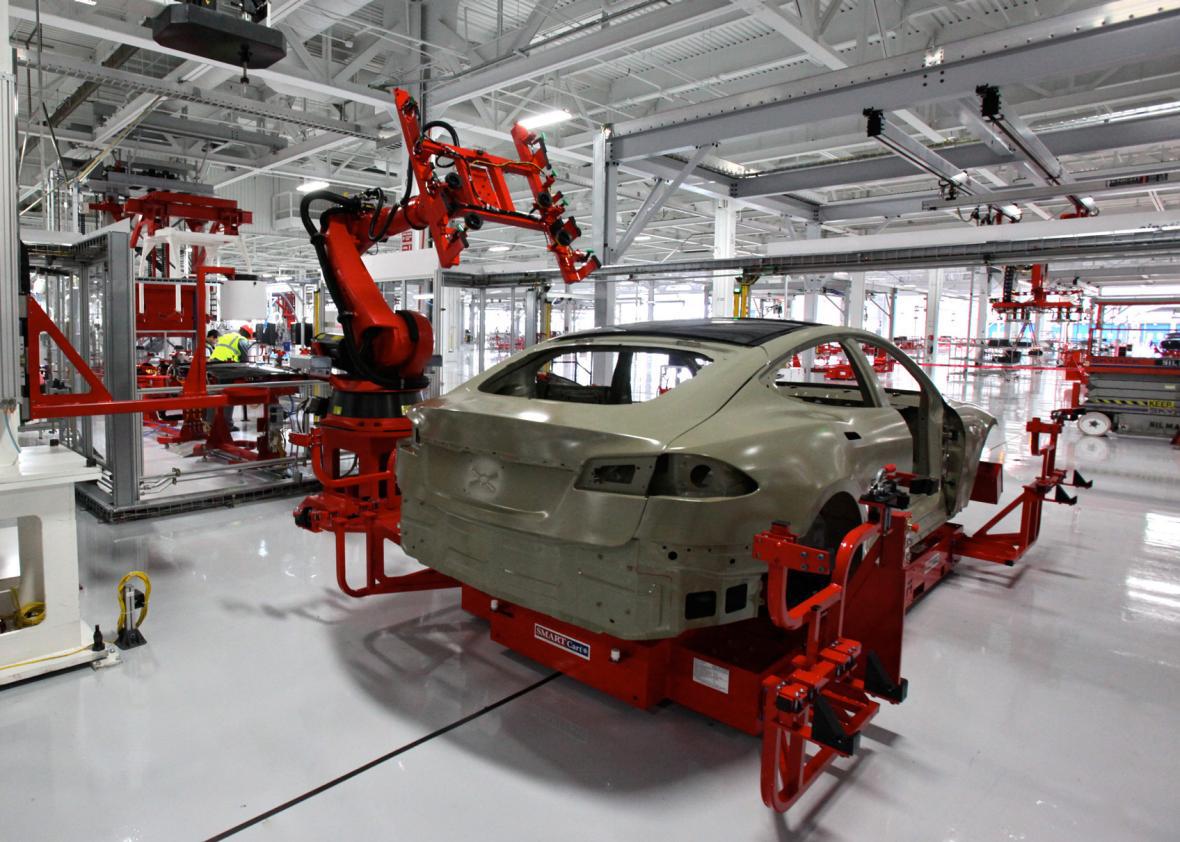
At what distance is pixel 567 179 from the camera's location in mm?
13844

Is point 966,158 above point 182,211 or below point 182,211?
above

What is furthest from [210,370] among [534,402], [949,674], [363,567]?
[949,674]

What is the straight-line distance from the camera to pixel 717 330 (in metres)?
3.15

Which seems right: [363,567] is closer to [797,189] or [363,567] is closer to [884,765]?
[884,765]

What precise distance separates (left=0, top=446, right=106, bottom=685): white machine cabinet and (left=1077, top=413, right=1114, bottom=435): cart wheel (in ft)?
42.5

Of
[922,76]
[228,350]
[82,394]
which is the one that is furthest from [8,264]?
[228,350]

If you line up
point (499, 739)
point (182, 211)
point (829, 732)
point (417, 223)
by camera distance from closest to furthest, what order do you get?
point (829, 732) → point (499, 739) → point (417, 223) → point (182, 211)

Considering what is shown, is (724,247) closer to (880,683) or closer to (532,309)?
(532,309)

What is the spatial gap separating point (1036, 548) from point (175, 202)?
9014mm

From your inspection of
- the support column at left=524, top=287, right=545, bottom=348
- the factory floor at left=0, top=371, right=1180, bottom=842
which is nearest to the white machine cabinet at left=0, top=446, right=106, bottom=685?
the factory floor at left=0, top=371, right=1180, bottom=842

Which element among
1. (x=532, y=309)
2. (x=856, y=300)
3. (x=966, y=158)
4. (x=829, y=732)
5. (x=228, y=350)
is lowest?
(x=829, y=732)

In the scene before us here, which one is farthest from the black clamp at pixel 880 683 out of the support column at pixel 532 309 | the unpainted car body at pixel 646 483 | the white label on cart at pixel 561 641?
the support column at pixel 532 309

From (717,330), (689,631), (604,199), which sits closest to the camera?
(689,631)

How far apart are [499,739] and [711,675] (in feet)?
2.62
